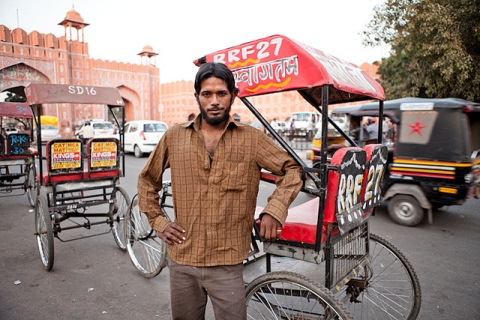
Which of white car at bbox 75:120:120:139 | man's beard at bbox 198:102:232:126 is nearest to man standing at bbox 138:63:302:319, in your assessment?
man's beard at bbox 198:102:232:126

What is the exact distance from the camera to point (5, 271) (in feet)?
12.3

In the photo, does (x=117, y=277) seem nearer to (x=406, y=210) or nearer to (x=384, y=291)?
(x=384, y=291)

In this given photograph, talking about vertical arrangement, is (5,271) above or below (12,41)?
below

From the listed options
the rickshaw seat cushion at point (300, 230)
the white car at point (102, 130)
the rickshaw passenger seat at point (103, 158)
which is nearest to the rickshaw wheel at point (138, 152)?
the white car at point (102, 130)

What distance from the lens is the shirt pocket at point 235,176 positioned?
169cm

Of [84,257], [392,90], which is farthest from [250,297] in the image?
[392,90]

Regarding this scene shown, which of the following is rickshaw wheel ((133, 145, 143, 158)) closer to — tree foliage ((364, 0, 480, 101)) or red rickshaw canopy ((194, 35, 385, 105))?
tree foliage ((364, 0, 480, 101))

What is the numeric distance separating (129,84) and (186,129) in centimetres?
3871

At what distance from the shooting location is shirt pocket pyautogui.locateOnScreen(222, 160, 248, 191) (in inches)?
66.5

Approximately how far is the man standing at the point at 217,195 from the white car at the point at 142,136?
13.2m

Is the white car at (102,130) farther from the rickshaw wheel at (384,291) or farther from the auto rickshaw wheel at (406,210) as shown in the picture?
the rickshaw wheel at (384,291)

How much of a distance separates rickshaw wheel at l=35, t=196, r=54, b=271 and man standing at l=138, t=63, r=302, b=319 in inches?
95.0

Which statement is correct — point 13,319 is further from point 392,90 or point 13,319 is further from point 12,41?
point 12,41

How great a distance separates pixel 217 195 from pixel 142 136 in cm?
1381
